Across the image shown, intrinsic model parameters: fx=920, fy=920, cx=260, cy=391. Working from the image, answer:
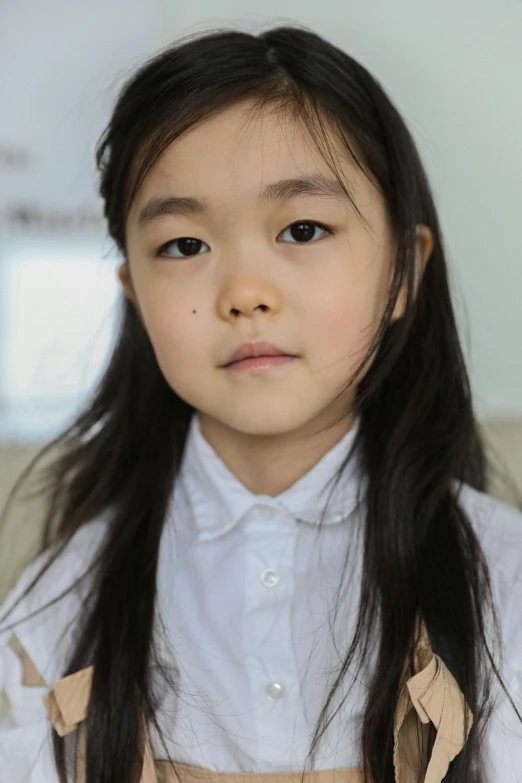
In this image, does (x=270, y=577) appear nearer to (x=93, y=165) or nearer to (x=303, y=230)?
(x=303, y=230)

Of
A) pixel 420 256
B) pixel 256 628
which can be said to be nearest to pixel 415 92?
pixel 420 256

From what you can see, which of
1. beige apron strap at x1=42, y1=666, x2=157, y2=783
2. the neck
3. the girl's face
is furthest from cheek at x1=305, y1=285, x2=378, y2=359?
beige apron strap at x1=42, y1=666, x2=157, y2=783

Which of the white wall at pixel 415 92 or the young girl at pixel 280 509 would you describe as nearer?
the young girl at pixel 280 509

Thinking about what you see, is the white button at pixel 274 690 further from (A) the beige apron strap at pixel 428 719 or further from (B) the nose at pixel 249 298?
(B) the nose at pixel 249 298

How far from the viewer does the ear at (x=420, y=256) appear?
844mm

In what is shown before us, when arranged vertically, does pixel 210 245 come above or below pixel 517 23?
below

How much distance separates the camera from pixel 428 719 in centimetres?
72

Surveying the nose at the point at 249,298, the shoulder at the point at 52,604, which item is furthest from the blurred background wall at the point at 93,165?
the nose at the point at 249,298

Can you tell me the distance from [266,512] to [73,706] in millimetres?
236

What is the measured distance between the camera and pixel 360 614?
78cm

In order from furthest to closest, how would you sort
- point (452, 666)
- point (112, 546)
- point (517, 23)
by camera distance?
point (517, 23), point (112, 546), point (452, 666)

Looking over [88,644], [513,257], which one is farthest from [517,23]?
[88,644]

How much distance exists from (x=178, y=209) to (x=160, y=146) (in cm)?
6

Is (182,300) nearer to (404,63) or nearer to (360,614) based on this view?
(360,614)
